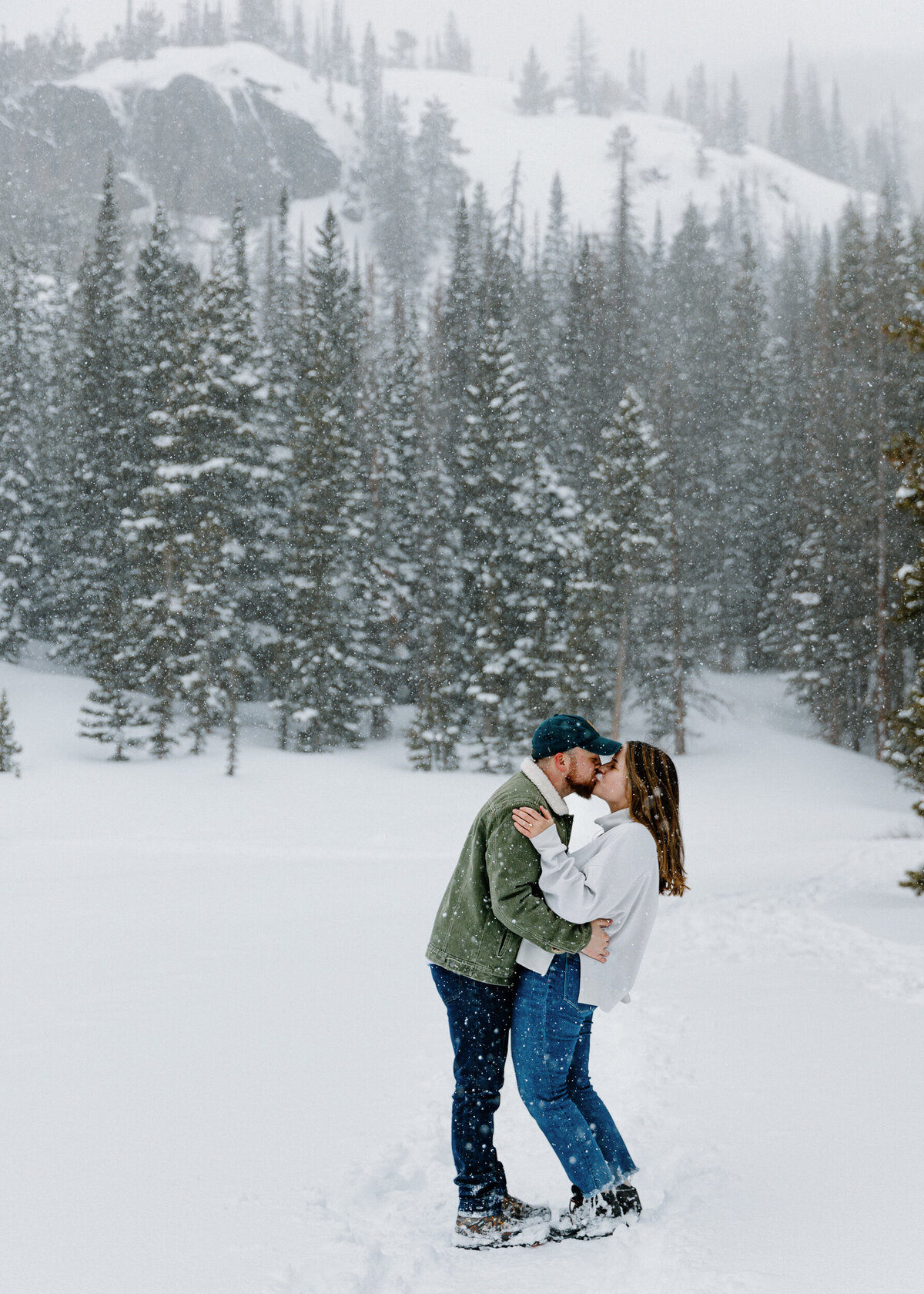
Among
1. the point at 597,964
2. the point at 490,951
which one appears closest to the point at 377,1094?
the point at 490,951

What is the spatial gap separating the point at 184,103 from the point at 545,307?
8071 centimetres

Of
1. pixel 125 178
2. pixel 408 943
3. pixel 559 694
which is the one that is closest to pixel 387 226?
pixel 125 178

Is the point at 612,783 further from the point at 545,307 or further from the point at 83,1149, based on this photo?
the point at 545,307

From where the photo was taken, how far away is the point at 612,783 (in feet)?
Answer: 11.9

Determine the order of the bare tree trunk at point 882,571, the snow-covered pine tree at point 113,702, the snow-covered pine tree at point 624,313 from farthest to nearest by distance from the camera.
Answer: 1. the snow-covered pine tree at point 624,313
2. the bare tree trunk at point 882,571
3. the snow-covered pine tree at point 113,702

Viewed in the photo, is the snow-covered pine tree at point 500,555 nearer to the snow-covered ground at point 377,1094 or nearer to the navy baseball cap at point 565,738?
the snow-covered ground at point 377,1094

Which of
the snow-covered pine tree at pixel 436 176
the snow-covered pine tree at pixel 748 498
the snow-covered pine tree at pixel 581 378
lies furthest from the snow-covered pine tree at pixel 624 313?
the snow-covered pine tree at pixel 436 176

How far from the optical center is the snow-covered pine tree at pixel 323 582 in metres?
30.2

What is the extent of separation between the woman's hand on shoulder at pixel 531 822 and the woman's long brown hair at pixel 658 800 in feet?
1.15

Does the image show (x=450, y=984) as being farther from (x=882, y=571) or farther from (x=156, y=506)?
(x=882, y=571)

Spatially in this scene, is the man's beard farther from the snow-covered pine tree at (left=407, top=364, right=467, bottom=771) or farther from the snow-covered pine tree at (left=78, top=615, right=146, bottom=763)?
the snow-covered pine tree at (left=407, top=364, right=467, bottom=771)

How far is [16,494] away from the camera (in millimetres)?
34438

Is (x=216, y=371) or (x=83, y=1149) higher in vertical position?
(x=216, y=371)

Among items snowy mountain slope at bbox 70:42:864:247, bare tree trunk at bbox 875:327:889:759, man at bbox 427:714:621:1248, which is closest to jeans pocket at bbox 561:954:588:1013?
man at bbox 427:714:621:1248
